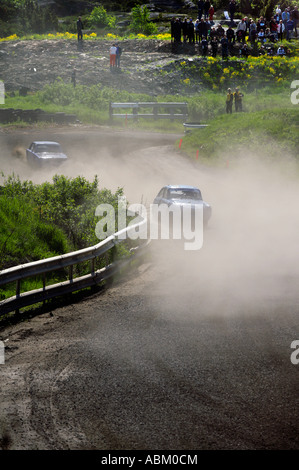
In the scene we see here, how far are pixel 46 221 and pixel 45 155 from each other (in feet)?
40.1

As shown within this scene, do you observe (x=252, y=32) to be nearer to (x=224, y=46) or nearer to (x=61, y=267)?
(x=224, y=46)

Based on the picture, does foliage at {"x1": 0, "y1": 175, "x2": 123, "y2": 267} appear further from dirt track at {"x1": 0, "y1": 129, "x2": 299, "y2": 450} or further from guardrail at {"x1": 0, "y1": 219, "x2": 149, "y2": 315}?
dirt track at {"x1": 0, "y1": 129, "x2": 299, "y2": 450}

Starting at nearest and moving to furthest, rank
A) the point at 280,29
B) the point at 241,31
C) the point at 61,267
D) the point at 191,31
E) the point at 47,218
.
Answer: the point at 61,267, the point at 47,218, the point at 191,31, the point at 241,31, the point at 280,29

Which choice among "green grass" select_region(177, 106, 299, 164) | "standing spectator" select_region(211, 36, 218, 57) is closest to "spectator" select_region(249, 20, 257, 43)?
"standing spectator" select_region(211, 36, 218, 57)

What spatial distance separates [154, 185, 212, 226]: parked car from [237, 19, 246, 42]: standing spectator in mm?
33749

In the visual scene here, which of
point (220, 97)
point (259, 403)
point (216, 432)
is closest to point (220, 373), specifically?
point (259, 403)

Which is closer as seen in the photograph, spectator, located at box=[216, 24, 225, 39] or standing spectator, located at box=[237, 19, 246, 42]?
spectator, located at box=[216, 24, 225, 39]

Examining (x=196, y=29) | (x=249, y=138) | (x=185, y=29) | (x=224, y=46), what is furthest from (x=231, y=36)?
(x=249, y=138)

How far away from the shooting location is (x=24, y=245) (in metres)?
14.3

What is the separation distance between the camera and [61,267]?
41.1 feet

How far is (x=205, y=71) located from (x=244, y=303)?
130 feet

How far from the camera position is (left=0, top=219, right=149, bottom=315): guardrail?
1124 centimetres

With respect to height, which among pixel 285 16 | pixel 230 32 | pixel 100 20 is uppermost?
pixel 100 20

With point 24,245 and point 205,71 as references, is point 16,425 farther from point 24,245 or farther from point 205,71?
point 205,71
